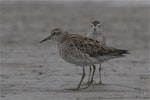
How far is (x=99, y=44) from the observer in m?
12.0

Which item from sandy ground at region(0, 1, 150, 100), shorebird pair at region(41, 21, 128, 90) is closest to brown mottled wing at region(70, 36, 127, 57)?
shorebird pair at region(41, 21, 128, 90)

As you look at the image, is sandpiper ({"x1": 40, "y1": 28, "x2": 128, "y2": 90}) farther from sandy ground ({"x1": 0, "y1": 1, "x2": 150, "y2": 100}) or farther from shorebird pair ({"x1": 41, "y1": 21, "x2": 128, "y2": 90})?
sandy ground ({"x1": 0, "y1": 1, "x2": 150, "y2": 100})

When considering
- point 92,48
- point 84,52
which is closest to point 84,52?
point 84,52

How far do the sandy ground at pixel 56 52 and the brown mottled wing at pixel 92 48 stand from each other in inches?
26.1

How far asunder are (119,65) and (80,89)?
310cm

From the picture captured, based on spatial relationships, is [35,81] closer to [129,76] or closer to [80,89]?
[80,89]

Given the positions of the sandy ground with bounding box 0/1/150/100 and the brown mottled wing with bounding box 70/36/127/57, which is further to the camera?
the brown mottled wing with bounding box 70/36/127/57

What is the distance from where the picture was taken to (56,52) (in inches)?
661

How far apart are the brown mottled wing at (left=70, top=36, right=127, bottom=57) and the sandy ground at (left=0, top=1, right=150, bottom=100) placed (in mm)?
662

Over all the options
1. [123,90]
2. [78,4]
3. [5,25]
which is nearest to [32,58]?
[123,90]

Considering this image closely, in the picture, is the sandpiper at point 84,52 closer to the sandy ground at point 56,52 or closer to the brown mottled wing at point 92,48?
A: the brown mottled wing at point 92,48

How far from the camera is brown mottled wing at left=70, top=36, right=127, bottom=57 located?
11.8 m

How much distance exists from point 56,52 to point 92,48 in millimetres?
4996

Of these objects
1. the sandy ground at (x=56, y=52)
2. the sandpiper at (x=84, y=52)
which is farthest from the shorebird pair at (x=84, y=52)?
the sandy ground at (x=56, y=52)
